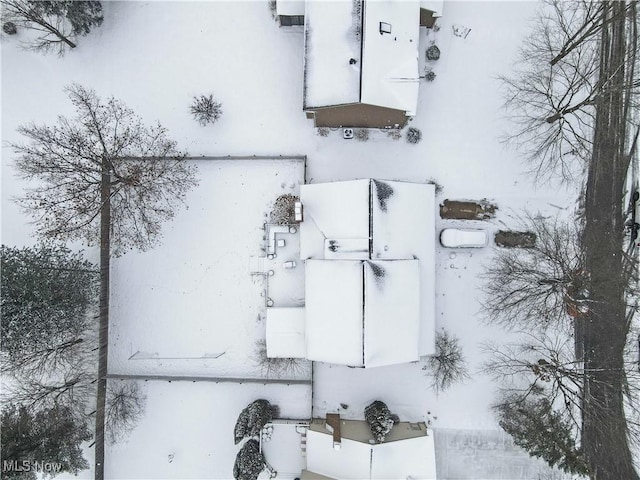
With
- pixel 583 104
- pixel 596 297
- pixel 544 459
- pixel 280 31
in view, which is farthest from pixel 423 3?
pixel 544 459

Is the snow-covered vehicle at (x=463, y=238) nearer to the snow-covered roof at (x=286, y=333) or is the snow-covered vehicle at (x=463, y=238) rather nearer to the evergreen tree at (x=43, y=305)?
the snow-covered roof at (x=286, y=333)

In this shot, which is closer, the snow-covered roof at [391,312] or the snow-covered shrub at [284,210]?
the snow-covered roof at [391,312]

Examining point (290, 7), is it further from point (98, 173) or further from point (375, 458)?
point (375, 458)

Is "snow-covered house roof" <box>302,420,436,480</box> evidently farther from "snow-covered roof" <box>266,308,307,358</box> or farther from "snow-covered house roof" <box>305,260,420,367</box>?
"snow-covered house roof" <box>305,260,420,367</box>

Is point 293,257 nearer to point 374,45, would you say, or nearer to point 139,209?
point 139,209

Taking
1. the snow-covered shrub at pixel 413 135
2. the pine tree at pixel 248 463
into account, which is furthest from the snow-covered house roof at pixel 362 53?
the pine tree at pixel 248 463

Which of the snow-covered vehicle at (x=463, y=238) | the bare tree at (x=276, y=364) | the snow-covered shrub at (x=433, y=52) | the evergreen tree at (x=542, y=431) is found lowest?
the evergreen tree at (x=542, y=431)
